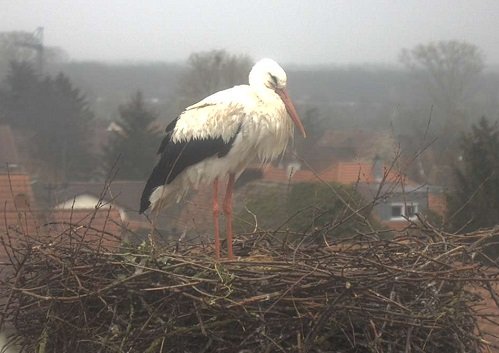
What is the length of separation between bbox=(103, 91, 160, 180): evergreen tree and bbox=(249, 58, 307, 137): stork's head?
4.70 m

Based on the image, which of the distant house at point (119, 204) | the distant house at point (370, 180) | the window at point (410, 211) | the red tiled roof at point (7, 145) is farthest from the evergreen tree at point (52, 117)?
the window at point (410, 211)

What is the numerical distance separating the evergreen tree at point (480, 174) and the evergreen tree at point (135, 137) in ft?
10.9

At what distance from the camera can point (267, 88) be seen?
2.35 meters

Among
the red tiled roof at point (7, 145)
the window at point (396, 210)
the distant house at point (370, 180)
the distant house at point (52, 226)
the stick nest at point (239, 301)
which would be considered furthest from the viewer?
the red tiled roof at point (7, 145)

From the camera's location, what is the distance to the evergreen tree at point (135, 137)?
23.8ft

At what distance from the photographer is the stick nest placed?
174cm

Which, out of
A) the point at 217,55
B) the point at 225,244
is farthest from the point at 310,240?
the point at 217,55

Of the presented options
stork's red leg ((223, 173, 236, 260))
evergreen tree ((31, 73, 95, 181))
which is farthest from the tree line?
stork's red leg ((223, 173, 236, 260))

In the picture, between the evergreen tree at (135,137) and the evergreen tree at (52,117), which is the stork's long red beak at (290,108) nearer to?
the evergreen tree at (52,117)

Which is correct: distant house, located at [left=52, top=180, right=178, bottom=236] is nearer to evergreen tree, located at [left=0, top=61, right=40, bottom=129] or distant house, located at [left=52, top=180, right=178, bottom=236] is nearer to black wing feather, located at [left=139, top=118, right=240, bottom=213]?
black wing feather, located at [left=139, top=118, right=240, bottom=213]

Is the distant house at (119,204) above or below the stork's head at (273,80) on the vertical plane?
below

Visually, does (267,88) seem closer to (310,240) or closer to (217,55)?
(310,240)

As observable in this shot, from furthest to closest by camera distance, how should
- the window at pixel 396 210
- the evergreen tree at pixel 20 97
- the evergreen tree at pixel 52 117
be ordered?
the evergreen tree at pixel 20 97
the evergreen tree at pixel 52 117
the window at pixel 396 210

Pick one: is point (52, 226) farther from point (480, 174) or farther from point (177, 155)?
point (480, 174)
